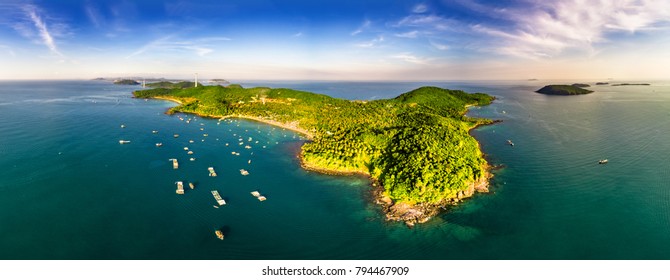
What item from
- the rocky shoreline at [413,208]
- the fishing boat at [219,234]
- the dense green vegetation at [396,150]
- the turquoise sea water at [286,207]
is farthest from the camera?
the dense green vegetation at [396,150]

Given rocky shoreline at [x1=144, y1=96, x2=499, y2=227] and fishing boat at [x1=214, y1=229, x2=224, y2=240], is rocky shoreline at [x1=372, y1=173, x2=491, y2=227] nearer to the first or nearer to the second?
rocky shoreline at [x1=144, y1=96, x2=499, y2=227]

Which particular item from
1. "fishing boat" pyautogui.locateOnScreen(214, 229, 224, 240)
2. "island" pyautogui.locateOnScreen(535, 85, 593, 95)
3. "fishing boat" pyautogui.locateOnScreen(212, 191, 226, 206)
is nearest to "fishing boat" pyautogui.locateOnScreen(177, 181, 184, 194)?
"fishing boat" pyautogui.locateOnScreen(212, 191, 226, 206)

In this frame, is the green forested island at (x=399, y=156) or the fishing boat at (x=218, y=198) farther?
the green forested island at (x=399, y=156)

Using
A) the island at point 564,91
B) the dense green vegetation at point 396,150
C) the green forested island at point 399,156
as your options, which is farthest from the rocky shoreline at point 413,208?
the island at point 564,91

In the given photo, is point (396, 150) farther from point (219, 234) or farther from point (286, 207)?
point (219, 234)

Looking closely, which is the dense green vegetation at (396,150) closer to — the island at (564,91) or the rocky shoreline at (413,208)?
the rocky shoreline at (413,208)

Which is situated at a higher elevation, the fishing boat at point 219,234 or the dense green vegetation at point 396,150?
the dense green vegetation at point 396,150

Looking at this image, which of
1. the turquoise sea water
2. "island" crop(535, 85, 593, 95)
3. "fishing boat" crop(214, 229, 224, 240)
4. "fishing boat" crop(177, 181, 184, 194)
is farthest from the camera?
"island" crop(535, 85, 593, 95)

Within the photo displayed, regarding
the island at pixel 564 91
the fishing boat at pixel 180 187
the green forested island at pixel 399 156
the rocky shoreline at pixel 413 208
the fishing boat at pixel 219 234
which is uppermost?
the island at pixel 564 91

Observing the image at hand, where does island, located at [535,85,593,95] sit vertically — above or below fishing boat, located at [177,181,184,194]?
above
